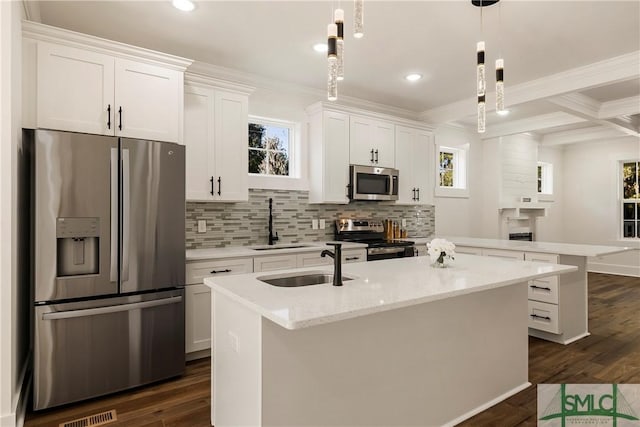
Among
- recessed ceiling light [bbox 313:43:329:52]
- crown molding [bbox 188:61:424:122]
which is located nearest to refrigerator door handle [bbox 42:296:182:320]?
crown molding [bbox 188:61:424:122]

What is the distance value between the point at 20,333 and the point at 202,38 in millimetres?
2528

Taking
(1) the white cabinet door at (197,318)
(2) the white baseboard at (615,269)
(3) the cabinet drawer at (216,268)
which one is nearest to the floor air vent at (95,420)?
(1) the white cabinet door at (197,318)

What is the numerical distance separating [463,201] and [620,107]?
2.33m

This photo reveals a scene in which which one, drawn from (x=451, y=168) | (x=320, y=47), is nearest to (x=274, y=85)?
(x=320, y=47)

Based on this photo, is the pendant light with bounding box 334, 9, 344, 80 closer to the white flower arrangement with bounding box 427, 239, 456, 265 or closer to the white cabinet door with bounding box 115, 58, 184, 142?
the white flower arrangement with bounding box 427, 239, 456, 265

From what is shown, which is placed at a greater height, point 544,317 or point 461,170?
point 461,170

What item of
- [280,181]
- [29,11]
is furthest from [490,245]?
[29,11]

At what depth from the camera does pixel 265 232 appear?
4164mm

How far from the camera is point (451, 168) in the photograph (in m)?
6.12

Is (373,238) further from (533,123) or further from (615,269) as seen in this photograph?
(615,269)

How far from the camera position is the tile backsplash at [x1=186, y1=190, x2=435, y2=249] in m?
3.75

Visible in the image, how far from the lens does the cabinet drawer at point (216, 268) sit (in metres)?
3.10

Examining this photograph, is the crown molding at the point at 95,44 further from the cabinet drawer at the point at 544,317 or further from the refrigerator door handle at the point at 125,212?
the cabinet drawer at the point at 544,317

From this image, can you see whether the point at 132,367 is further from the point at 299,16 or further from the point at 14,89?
the point at 299,16
